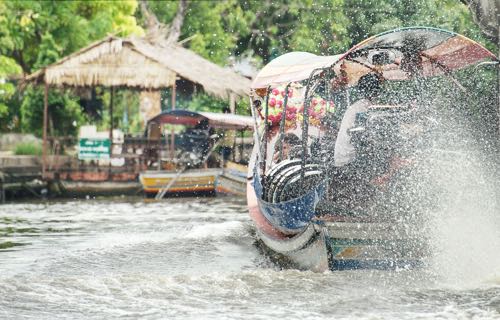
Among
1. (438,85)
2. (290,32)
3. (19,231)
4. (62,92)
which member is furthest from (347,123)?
(290,32)

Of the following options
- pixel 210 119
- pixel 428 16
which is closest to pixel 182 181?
pixel 210 119

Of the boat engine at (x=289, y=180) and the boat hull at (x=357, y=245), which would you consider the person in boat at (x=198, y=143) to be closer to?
the boat engine at (x=289, y=180)

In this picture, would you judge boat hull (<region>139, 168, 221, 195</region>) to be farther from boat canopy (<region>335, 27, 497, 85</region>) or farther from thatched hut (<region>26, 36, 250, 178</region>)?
boat canopy (<region>335, 27, 497, 85</region>)

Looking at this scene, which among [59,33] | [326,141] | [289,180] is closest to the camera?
[289,180]

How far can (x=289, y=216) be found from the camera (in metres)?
10.3

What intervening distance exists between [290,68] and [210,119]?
9.06 m

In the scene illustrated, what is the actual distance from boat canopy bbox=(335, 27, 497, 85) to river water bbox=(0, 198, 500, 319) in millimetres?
2178

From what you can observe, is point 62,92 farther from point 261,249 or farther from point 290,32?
point 261,249

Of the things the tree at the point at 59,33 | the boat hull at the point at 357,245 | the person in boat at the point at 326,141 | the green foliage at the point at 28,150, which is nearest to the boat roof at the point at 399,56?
the person in boat at the point at 326,141

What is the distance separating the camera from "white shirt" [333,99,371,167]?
10086 millimetres

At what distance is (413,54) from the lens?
36.6ft

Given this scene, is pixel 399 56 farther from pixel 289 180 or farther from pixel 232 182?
pixel 232 182

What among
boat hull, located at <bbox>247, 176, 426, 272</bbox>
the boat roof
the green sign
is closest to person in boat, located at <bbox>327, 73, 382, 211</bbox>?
boat hull, located at <bbox>247, 176, 426, 272</bbox>

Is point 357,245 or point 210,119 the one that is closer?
point 357,245
